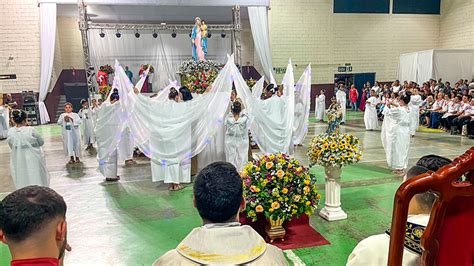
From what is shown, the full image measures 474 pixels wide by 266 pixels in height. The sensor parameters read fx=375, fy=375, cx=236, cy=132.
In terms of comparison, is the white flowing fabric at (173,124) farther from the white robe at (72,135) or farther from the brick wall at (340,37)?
the brick wall at (340,37)

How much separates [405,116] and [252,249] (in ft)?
19.9

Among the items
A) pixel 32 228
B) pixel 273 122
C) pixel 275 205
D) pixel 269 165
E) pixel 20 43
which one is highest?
pixel 20 43

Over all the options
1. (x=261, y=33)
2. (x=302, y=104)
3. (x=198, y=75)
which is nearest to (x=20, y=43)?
(x=261, y=33)

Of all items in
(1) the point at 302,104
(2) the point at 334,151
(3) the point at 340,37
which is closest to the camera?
(2) the point at 334,151

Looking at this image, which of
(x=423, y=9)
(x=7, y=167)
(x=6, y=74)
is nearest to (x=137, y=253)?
(x=7, y=167)

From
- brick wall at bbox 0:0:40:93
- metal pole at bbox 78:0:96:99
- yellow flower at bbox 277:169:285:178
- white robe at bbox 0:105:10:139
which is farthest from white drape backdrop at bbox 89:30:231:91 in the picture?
yellow flower at bbox 277:169:285:178

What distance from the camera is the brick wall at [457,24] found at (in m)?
17.0

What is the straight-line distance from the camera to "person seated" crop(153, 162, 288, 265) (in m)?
1.17

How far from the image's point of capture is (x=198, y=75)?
26.6 ft

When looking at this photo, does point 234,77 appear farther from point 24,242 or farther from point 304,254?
point 24,242

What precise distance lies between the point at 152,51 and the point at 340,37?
29.6 feet

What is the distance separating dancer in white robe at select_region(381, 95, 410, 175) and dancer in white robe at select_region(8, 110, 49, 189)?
561 centimetres

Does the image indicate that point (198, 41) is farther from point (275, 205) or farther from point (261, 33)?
point (275, 205)

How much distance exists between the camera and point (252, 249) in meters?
1.20
